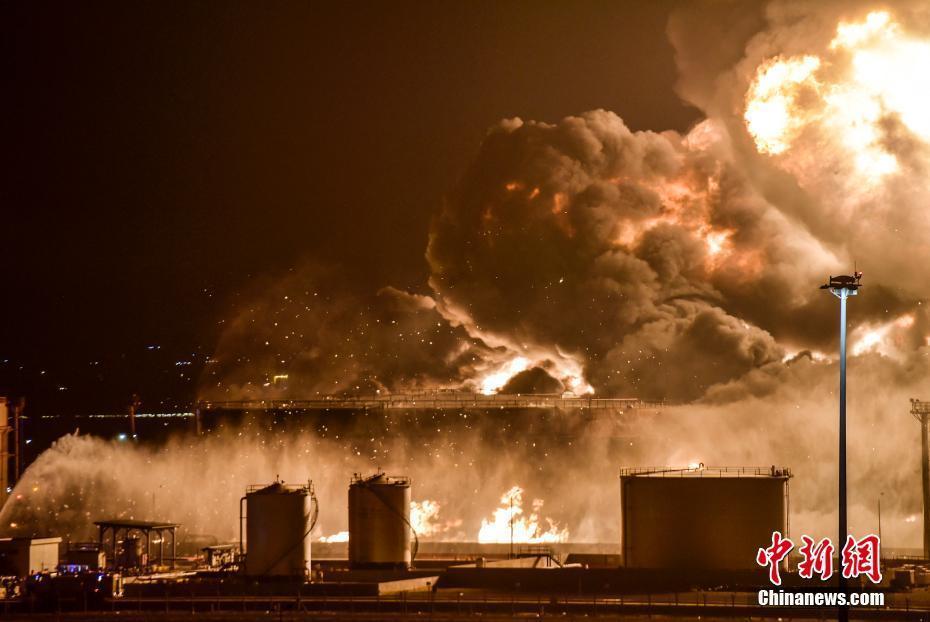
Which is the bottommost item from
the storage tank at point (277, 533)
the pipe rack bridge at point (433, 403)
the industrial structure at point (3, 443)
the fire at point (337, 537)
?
the fire at point (337, 537)

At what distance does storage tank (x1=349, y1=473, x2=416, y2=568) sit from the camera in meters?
73.3

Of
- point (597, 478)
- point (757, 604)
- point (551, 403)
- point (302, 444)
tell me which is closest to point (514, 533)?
point (597, 478)

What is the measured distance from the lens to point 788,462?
4422 inches

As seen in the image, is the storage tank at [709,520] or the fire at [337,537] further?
the fire at [337,537]

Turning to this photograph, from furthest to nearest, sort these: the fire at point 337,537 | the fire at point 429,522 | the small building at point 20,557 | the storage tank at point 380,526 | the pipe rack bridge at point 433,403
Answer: the pipe rack bridge at point 433,403
the fire at point 429,522
the fire at point 337,537
the small building at point 20,557
the storage tank at point 380,526

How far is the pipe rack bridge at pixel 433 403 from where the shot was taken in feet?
436

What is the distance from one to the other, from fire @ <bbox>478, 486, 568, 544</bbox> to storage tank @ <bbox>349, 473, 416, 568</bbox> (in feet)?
139

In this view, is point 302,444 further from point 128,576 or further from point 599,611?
point 599,611

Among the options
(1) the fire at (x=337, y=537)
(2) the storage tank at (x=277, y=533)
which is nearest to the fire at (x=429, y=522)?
(1) the fire at (x=337, y=537)

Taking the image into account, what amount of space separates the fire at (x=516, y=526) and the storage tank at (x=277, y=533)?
46.4 metres

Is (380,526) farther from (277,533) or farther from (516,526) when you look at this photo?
(516,526)

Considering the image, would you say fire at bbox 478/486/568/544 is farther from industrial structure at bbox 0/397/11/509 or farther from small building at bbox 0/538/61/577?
small building at bbox 0/538/61/577

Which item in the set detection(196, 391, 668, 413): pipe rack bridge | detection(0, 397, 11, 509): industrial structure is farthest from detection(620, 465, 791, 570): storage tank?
detection(0, 397, 11, 509): industrial structure

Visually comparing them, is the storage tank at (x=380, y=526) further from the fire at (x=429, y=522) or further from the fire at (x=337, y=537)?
the fire at (x=429, y=522)
